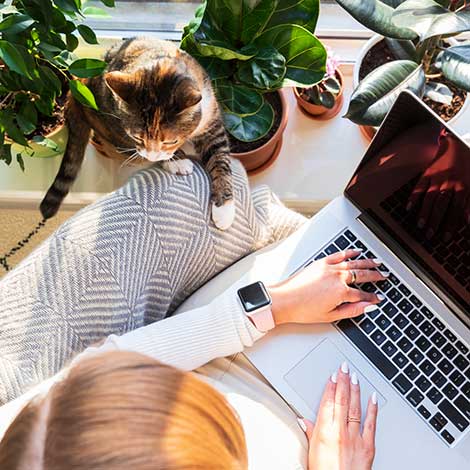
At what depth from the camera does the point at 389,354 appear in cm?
98

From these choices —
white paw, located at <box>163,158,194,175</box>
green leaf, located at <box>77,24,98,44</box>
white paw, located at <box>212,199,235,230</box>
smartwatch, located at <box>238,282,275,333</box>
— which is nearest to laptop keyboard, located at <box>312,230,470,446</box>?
smartwatch, located at <box>238,282,275,333</box>

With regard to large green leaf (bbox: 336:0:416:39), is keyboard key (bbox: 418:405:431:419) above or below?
below

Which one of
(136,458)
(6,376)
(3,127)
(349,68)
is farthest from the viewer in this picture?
(349,68)

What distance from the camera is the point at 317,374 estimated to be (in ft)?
3.21

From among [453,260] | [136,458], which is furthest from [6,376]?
[453,260]

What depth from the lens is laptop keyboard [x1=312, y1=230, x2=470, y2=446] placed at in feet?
3.06

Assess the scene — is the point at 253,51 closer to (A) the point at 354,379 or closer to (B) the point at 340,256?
(B) the point at 340,256

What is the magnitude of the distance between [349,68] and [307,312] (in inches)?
25.7

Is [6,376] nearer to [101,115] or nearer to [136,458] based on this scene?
[136,458]

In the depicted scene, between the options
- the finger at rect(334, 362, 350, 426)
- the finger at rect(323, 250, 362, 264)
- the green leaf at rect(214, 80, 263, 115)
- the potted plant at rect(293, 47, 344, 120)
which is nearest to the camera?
the finger at rect(334, 362, 350, 426)

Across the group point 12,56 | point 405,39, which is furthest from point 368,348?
point 12,56

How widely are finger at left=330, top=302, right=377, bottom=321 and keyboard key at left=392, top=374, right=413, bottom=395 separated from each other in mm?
119

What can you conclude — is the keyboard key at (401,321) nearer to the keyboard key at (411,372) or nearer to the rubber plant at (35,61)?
the keyboard key at (411,372)

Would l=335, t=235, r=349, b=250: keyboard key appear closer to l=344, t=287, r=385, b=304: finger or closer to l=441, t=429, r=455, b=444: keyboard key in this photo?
l=344, t=287, r=385, b=304: finger
